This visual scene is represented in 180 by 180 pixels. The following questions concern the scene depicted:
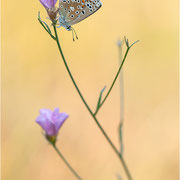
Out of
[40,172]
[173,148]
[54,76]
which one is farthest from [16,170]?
[173,148]

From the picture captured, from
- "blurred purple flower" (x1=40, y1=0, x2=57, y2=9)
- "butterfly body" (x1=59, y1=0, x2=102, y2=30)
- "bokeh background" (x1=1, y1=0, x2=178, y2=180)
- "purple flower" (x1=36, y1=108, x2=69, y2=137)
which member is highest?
"blurred purple flower" (x1=40, y1=0, x2=57, y2=9)

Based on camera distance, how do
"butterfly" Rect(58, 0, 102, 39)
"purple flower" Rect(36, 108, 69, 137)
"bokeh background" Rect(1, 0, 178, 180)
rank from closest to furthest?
"butterfly" Rect(58, 0, 102, 39)
"purple flower" Rect(36, 108, 69, 137)
"bokeh background" Rect(1, 0, 178, 180)

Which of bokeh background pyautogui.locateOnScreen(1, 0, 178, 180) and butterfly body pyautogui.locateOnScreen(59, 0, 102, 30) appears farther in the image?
bokeh background pyautogui.locateOnScreen(1, 0, 178, 180)

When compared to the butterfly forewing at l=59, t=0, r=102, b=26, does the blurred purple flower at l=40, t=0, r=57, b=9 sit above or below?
above

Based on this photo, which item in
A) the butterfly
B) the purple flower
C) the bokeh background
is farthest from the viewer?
the bokeh background

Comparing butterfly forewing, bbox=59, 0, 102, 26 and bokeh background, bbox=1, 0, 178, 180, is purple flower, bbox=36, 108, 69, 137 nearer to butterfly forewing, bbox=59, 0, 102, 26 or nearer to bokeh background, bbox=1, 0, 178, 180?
butterfly forewing, bbox=59, 0, 102, 26

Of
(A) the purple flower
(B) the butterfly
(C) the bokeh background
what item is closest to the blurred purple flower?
(B) the butterfly

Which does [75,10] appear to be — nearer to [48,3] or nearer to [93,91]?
[48,3]

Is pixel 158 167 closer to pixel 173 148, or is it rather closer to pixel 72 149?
pixel 173 148
